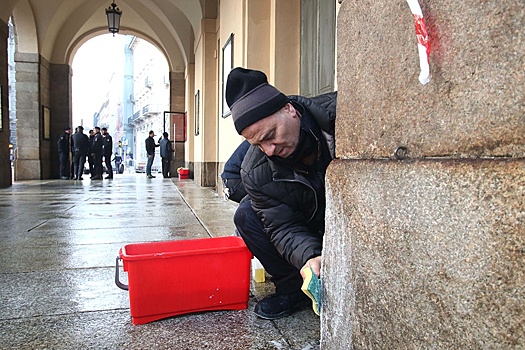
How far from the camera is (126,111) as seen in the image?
2242 inches

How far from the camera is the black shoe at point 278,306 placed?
2168mm

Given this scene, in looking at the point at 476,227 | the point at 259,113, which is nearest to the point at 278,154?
the point at 259,113

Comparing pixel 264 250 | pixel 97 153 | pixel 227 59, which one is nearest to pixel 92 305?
pixel 264 250

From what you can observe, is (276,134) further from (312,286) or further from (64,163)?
(64,163)

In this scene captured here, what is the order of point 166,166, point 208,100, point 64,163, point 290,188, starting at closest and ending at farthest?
1. point 290,188
2. point 208,100
3. point 64,163
4. point 166,166

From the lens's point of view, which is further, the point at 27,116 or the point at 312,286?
the point at 27,116

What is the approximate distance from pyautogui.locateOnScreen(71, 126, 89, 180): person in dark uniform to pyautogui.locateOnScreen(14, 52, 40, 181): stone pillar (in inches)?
44.4

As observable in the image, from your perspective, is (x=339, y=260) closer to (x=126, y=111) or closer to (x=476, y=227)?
(x=476, y=227)

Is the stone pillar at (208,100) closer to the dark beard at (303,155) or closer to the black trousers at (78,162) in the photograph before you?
the black trousers at (78,162)

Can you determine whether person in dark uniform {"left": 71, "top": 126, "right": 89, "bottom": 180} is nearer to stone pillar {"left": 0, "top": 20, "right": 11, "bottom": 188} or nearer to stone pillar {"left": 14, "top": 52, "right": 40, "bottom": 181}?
stone pillar {"left": 14, "top": 52, "right": 40, "bottom": 181}

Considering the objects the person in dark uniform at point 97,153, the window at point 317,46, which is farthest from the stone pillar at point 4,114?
the window at point 317,46

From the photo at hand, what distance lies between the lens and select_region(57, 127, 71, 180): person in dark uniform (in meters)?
14.7

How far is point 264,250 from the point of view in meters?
2.24

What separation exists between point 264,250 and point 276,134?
72 cm
